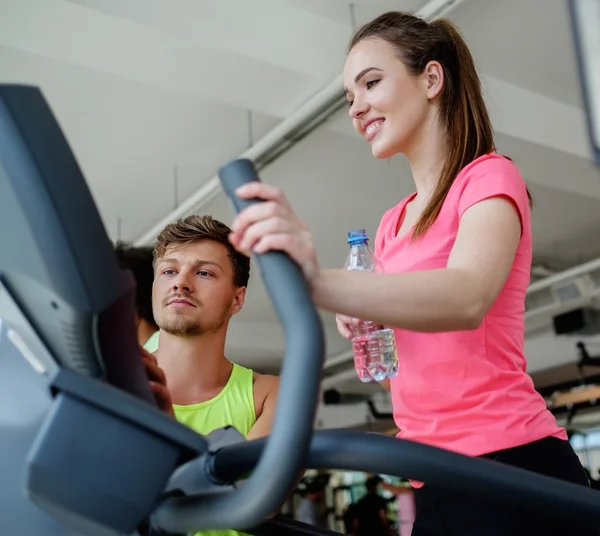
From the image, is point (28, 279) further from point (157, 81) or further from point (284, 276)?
point (157, 81)

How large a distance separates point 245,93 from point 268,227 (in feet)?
13.7

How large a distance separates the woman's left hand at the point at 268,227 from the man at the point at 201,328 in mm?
1051

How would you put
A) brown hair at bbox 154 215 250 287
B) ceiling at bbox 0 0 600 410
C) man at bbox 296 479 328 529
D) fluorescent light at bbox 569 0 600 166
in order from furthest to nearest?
man at bbox 296 479 328 529 < ceiling at bbox 0 0 600 410 < brown hair at bbox 154 215 250 287 < fluorescent light at bbox 569 0 600 166

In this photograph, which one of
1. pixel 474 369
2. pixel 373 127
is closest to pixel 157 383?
pixel 474 369

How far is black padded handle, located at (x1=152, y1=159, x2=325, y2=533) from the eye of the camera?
0.52 m

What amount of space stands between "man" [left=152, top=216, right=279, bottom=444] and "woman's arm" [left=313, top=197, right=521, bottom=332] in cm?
90

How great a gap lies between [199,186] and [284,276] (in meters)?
5.65

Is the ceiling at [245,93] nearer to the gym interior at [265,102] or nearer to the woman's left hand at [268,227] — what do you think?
the gym interior at [265,102]

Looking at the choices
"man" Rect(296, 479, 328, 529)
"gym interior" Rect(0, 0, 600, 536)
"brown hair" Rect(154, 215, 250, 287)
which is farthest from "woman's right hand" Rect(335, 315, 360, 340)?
"man" Rect(296, 479, 328, 529)

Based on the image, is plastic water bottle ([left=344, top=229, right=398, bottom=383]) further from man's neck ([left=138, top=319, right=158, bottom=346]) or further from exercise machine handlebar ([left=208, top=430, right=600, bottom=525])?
man's neck ([left=138, top=319, right=158, bottom=346])

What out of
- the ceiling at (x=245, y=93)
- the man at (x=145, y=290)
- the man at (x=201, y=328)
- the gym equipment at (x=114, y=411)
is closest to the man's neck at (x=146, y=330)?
the man at (x=145, y=290)

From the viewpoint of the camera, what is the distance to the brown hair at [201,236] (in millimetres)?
1786

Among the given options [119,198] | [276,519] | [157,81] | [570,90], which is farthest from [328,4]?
[276,519]

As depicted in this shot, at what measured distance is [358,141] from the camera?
17.4ft
